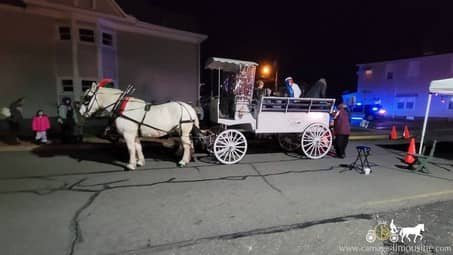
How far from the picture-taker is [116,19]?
1445 centimetres

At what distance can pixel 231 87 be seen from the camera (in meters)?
8.10

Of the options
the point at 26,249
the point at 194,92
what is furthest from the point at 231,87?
the point at 194,92

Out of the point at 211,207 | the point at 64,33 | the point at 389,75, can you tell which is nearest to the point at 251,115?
the point at 211,207

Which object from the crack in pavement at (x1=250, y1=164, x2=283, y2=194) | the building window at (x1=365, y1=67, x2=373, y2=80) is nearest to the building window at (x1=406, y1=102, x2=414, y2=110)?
the building window at (x1=365, y1=67, x2=373, y2=80)

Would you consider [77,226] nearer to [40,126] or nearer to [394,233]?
[394,233]

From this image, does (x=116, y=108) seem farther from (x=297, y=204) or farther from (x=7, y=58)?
(x=7, y=58)

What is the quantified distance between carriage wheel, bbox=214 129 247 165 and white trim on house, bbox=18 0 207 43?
11.1 meters

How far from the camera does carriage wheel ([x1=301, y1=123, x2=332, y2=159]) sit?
823cm

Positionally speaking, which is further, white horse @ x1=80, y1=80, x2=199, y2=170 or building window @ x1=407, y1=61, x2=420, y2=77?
building window @ x1=407, y1=61, x2=420, y2=77

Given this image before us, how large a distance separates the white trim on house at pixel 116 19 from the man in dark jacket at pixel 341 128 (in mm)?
12757

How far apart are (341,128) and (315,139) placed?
38.8 inches

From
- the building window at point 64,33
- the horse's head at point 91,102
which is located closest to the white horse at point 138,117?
the horse's head at point 91,102

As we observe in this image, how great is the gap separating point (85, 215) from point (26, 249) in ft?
3.23

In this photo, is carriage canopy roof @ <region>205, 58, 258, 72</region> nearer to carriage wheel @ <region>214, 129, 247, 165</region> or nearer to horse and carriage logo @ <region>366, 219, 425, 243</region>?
carriage wheel @ <region>214, 129, 247, 165</region>
